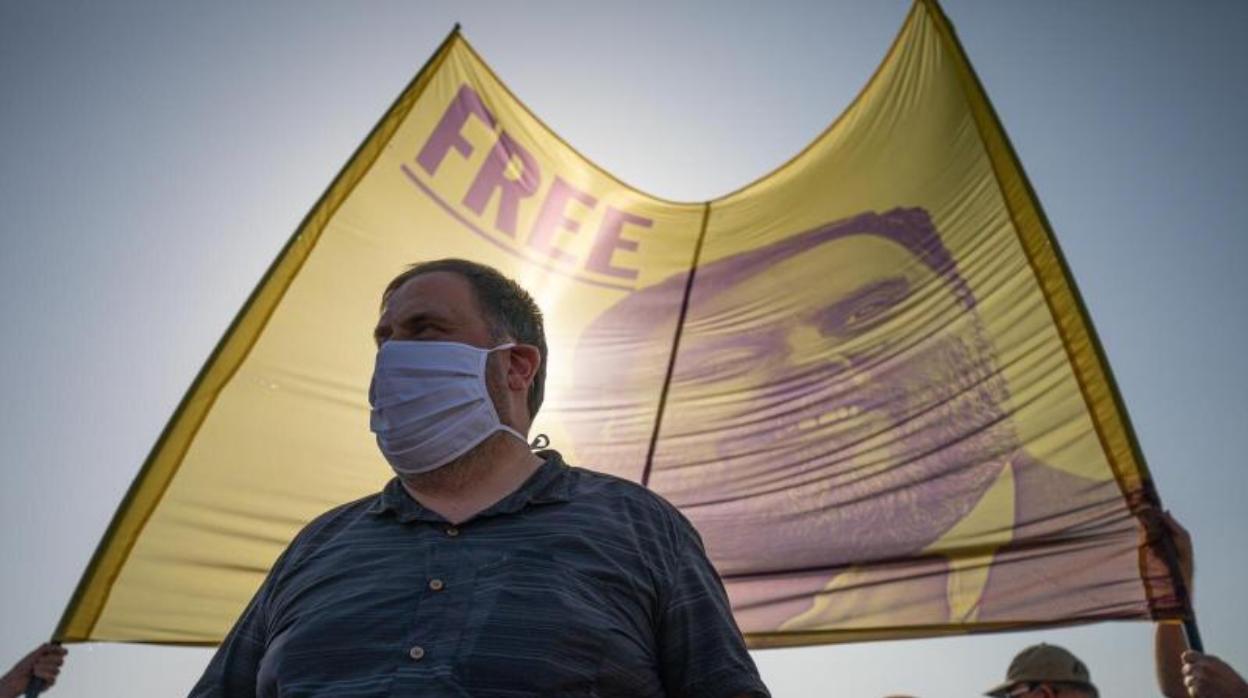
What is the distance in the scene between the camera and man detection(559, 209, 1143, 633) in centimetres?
456

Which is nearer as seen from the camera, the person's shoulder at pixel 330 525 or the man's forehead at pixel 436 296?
the person's shoulder at pixel 330 525

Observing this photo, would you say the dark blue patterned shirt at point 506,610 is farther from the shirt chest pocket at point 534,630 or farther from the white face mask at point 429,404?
the white face mask at point 429,404

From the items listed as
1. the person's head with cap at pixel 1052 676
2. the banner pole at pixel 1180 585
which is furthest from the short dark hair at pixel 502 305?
the person's head with cap at pixel 1052 676

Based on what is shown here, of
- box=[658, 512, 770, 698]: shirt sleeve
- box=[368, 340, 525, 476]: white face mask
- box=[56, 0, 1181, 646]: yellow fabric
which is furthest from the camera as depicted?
box=[56, 0, 1181, 646]: yellow fabric

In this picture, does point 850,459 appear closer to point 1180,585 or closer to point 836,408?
point 836,408

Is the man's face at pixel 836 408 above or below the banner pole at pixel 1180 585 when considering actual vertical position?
above

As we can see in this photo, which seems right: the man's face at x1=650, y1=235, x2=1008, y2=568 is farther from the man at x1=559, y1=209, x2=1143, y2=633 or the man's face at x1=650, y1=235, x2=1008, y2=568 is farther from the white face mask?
the white face mask

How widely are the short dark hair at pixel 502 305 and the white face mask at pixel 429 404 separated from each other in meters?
0.06

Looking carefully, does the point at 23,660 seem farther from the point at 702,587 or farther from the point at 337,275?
the point at 702,587

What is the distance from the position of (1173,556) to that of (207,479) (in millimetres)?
3927

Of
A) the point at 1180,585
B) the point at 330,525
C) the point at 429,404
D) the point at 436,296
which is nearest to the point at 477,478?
the point at 429,404

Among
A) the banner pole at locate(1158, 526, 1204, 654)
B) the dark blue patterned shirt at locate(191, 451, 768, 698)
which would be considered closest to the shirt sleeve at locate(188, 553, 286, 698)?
the dark blue patterned shirt at locate(191, 451, 768, 698)

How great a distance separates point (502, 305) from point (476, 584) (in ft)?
2.66

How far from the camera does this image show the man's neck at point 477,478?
232 centimetres
